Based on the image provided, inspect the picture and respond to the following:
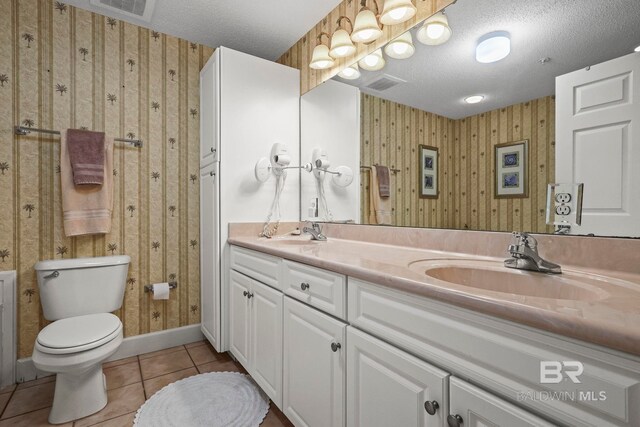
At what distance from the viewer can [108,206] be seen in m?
1.99

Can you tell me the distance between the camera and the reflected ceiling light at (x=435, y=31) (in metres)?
1.42

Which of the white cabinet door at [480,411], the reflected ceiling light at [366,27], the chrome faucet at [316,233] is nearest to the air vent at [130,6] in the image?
the reflected ceiling light at [366,27]

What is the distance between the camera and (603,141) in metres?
→ 0.96

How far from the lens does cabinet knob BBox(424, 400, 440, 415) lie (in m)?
0.75

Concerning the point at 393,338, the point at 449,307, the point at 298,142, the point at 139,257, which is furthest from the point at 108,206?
the point at 449,307

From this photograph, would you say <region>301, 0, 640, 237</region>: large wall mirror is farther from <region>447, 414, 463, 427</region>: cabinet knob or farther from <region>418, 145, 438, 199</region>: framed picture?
<region>447, 414, 463, 427</region>: cabinet knob

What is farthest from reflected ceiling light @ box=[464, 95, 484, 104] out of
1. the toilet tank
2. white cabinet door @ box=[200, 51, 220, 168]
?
the toilet tank

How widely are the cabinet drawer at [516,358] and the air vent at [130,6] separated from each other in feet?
7.38

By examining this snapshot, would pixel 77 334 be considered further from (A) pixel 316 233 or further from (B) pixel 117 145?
(A) pixel 316 233

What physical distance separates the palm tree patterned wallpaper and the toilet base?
60 centimetres

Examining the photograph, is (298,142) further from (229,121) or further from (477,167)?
(477,167)

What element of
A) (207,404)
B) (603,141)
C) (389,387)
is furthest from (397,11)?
(207,404)

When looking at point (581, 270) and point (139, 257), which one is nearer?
point (581, 270)

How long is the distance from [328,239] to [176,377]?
4.09 feet
